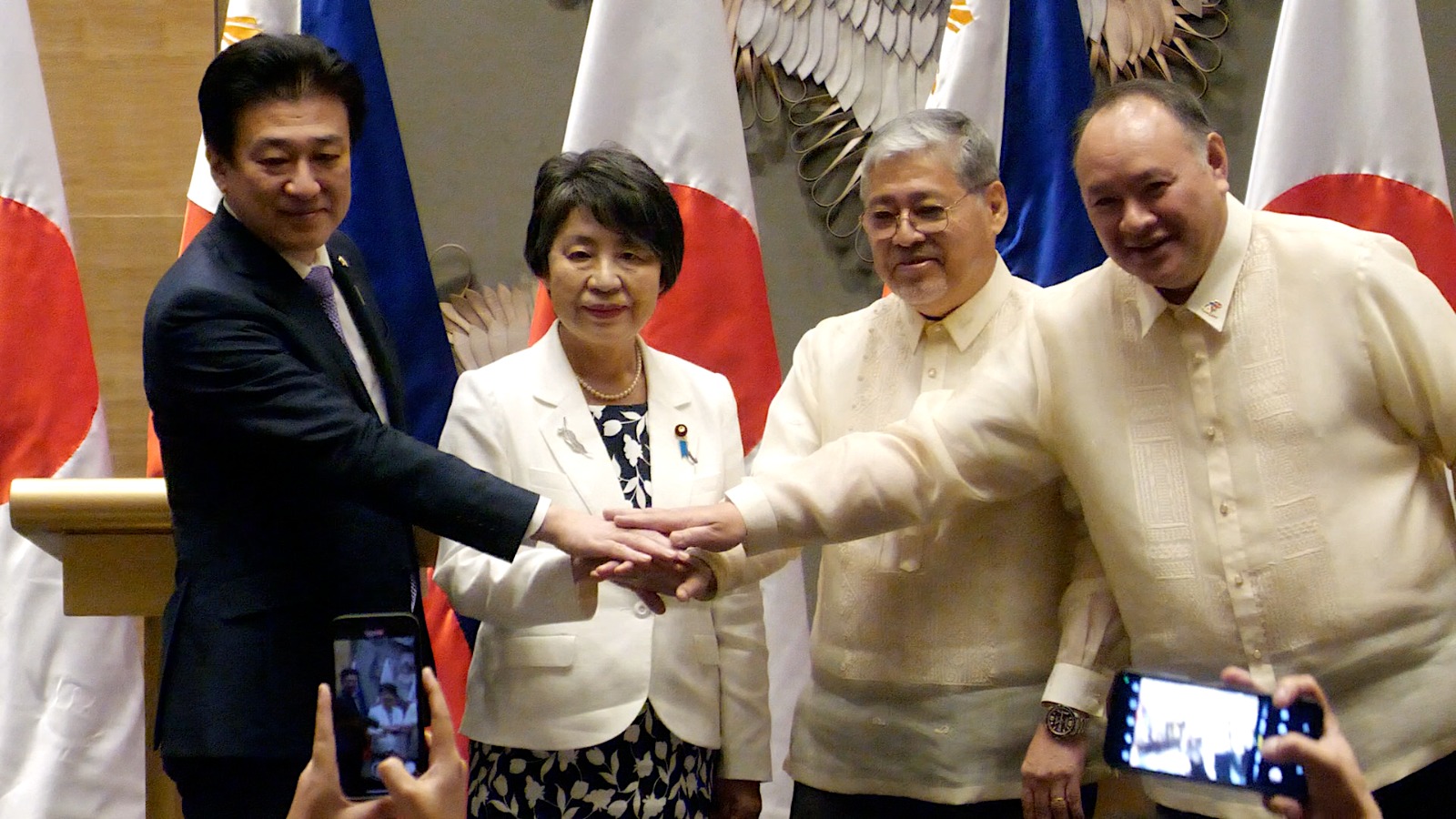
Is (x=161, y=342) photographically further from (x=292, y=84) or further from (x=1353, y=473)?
(x=1353, y=473)

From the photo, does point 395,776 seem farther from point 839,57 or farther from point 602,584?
point 839,57

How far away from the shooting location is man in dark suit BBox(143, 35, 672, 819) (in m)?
1.72

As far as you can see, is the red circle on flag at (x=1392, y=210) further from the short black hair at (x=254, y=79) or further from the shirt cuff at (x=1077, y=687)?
the short black hair at (x=254, y=79)

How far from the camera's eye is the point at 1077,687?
6.15ft

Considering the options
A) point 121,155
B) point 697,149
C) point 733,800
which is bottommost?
point 733,800

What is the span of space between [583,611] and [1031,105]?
1618mm

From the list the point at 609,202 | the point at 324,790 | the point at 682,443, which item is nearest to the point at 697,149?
the point at 609,202

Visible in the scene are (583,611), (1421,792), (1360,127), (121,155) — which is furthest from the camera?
(121,155)

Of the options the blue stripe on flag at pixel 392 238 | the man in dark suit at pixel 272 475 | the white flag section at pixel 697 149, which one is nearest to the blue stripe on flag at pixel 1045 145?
the white flag section at pixel 697 149

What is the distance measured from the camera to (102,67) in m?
3.34

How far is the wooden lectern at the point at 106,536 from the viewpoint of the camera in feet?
6.46

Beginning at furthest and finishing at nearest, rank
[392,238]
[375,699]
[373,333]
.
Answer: [392,238] → [373,333] → [375,699]

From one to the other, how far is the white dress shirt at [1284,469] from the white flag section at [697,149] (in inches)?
42.1

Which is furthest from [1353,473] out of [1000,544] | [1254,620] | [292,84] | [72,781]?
[72,781]
